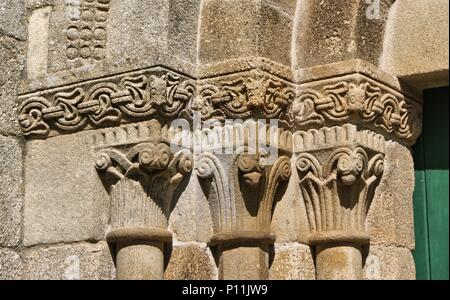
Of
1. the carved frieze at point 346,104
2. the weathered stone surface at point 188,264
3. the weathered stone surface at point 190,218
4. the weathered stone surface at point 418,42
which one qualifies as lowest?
the weathered stone surface at point 188,264

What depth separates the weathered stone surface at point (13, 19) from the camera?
17.2 feet

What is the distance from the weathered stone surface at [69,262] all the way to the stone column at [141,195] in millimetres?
63

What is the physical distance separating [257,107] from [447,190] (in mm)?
1157

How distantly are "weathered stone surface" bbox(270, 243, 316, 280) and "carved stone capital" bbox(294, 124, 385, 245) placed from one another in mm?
74

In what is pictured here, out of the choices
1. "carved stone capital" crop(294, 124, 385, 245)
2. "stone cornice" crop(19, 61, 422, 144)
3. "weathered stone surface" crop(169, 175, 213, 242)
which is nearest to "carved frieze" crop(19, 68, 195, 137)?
"stone cornice" crop(19, 61, 422, 144)

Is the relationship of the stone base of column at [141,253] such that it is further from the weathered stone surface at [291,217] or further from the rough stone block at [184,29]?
the rough stone block at [184,29]

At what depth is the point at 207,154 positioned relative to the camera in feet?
16.3

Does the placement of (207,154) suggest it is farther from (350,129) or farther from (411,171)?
(411,171)

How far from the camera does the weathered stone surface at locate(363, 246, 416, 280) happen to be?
201 inches

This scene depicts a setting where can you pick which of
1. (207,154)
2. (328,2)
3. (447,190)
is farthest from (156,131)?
(447,190)

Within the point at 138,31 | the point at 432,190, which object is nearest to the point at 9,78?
the point at 138,31

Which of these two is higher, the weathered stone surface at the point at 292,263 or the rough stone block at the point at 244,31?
the rough stone block at the point at 244,31

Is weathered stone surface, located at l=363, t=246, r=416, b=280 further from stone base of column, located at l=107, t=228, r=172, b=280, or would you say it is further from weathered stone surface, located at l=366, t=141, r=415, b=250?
stone base of column, located at l=107, t=228, r=172, b=280

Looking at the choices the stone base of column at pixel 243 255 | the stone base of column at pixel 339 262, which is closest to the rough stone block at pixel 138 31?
the stone base of column at pixel 243 255
